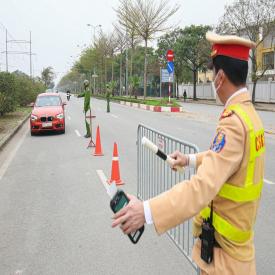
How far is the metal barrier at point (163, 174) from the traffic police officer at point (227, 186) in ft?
4.52

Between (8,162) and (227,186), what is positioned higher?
(227,186)

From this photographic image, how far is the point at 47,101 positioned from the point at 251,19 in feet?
80.7

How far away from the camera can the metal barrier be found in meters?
3.97

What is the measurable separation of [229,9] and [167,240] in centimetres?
3595

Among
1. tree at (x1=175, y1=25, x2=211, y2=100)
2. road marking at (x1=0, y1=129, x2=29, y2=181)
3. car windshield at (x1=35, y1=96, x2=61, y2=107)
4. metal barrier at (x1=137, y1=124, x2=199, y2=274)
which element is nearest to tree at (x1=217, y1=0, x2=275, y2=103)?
tree at (x1=175, y1=25, x2=211, y2=100)

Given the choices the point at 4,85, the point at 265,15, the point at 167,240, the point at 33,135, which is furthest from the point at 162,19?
the point at 167,240

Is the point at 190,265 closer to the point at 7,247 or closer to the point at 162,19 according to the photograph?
the point at 7,247

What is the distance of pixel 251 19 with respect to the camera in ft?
117

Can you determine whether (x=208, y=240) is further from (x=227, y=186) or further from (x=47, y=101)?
(x=47, y=101)

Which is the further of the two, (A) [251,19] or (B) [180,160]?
(A) [251,19]

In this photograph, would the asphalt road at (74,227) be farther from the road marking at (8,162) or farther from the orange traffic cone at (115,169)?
the orange traffic cone at (115,169)

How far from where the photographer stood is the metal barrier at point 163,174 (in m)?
3.97

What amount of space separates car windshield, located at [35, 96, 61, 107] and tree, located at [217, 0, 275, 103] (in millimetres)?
21357

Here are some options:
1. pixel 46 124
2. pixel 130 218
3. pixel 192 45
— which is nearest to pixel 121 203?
pixel 130 218
